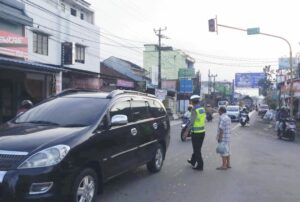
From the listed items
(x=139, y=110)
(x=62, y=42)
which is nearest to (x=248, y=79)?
(x=62, y=42)

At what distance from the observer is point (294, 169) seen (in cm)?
1063

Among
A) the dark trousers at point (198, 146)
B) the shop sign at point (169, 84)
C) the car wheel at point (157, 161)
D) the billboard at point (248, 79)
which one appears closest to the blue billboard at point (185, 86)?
the shop sign at point (169, 84)

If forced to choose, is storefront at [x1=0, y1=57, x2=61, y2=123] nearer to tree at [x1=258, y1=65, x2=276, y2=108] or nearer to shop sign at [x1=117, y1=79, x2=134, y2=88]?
shop sign at [x1=117, y1=79, x2=134, y2=88]

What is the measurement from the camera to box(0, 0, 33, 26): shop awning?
17266mm

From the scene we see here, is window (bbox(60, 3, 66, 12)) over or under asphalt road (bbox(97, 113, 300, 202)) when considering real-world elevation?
over

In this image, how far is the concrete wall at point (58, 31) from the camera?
79.4 feet

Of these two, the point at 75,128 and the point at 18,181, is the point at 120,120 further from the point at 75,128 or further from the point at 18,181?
the point at 18,181

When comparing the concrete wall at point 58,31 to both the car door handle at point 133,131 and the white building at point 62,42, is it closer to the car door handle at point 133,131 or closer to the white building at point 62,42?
the white building at point 62,42

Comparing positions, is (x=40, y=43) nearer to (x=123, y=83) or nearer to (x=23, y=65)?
(x=123, y=83)

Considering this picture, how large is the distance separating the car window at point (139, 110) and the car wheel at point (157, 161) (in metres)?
0.99

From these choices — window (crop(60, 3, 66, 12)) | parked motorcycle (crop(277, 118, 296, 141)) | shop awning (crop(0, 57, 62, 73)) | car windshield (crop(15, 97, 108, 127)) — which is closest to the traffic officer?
car windshield (crop(15, 97, 108, 127))

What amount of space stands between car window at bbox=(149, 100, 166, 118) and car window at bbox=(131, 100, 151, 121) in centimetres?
30

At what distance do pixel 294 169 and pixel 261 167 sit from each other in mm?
817

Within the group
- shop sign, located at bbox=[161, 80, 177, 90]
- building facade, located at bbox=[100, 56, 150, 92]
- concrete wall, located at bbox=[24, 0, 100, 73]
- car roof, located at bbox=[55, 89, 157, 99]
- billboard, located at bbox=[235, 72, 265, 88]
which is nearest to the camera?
car roof, located at bbox=[55, 89, 157, 99]
